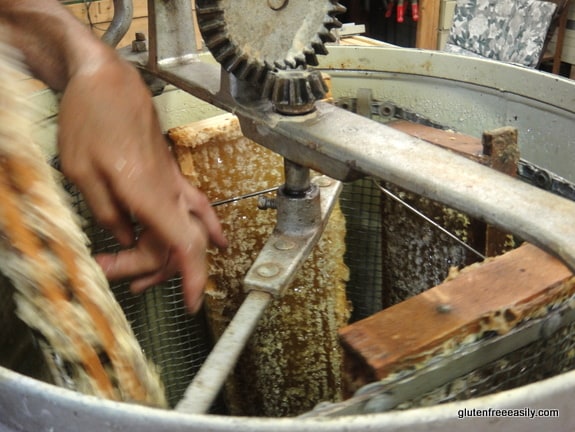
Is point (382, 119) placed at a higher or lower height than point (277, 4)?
lower

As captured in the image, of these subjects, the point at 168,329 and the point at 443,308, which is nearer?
the point at 443,308

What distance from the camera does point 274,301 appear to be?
47.9 inches

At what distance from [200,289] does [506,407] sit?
327 millimetres

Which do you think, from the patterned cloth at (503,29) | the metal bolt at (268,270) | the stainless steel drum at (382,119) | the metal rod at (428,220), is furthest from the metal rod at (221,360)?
the patterned cloth at (503,29)

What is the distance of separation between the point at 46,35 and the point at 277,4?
0.85 feet

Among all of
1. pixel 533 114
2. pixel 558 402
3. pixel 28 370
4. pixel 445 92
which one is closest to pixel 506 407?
pixel 558 402

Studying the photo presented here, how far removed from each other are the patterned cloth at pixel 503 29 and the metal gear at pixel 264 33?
2121 mm

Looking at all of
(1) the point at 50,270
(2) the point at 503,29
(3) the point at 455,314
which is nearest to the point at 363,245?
(3) the point at 455,314

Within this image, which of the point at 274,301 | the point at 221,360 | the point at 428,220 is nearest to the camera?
the point at 221,360

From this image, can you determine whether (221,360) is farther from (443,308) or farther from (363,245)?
(363,245)

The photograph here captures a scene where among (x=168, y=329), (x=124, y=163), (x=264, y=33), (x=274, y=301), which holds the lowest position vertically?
(x=168, y=329)

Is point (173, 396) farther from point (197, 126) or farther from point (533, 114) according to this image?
Answer: point (533, 114)

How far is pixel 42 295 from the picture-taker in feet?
1.82

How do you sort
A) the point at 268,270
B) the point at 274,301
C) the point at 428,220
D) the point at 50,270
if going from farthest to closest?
the point at 274,301 < the point at 428,220 < the point at 268,270 < the point at 50,270
